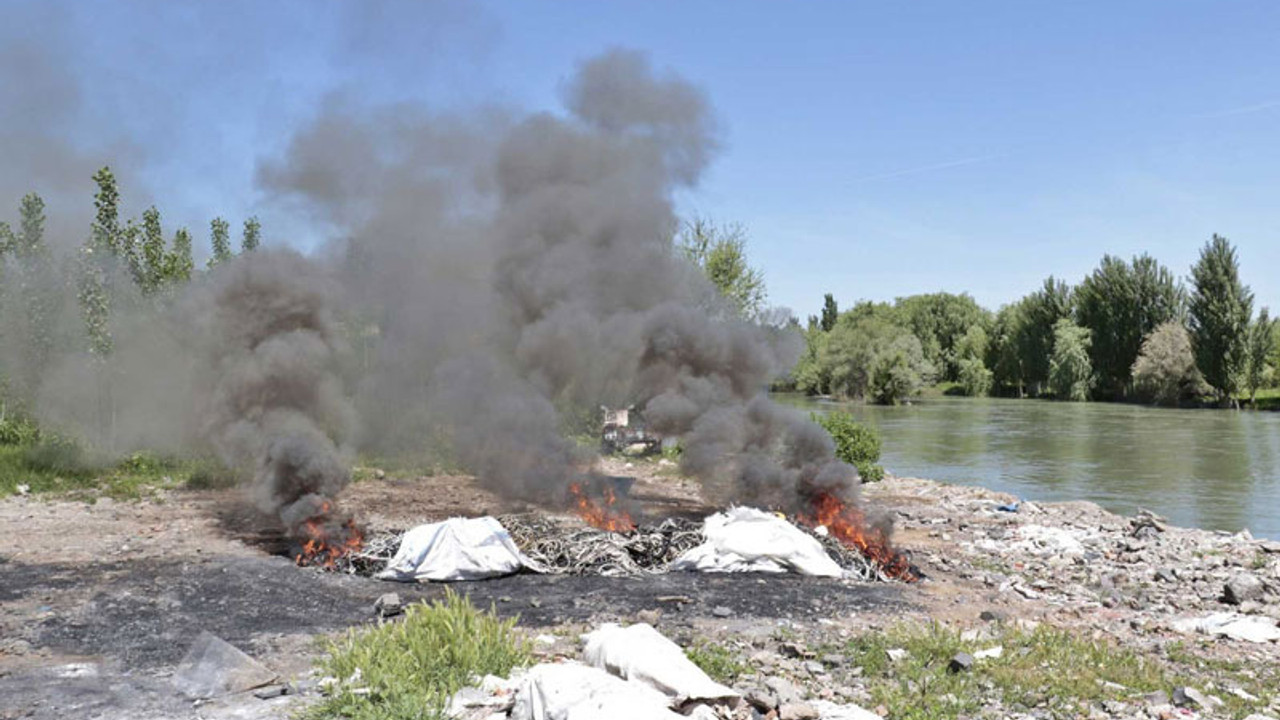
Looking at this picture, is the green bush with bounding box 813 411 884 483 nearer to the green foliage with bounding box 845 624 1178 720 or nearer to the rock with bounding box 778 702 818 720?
the green foliage with bounding box 845 624 1178 720

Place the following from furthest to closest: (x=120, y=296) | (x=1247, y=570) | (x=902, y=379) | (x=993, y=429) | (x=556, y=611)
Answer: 1. (x=902, y=379)
2. (x=993, y=429)
3. (x=120, y=296)
4. (x=1247, y=570)
5. (x=556, y=611)

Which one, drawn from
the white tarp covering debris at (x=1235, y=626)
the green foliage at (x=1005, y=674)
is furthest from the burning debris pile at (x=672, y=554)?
the white tarp covering debris at (x=1235, y=626)

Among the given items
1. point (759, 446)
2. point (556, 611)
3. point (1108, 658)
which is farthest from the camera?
point (759, 446)

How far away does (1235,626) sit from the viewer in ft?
31.4

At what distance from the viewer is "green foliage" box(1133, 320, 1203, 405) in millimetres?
63269

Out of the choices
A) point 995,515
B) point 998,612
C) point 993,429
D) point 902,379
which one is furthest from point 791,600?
point 902,379

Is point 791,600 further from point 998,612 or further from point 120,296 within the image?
point 120,296

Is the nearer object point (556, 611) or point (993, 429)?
point (556, 611)

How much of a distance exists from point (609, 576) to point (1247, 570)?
9.33m

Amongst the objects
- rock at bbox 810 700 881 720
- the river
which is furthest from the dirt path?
the river

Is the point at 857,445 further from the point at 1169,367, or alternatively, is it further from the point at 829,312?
the point at 829,312

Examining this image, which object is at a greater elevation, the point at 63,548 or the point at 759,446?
the point at 759,446

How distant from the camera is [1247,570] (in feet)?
42.9

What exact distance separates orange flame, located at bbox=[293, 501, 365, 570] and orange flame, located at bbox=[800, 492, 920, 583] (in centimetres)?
684
